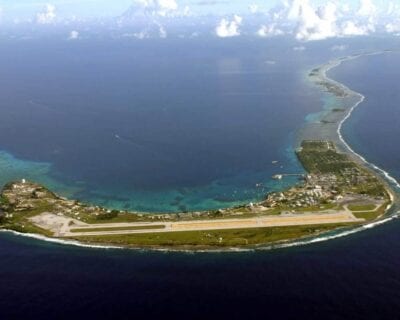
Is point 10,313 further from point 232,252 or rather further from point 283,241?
point 283,241

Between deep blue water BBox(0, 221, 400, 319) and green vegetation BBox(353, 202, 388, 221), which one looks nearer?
deep blue water BBox(0, 221, 400, 319)

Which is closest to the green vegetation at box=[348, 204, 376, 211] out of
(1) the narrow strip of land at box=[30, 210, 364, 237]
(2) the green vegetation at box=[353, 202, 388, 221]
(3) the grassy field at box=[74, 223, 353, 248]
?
(2) the green vegetation at box=[353, 202, 388, 221]

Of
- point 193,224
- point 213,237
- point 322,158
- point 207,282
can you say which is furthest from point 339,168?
point 207,282

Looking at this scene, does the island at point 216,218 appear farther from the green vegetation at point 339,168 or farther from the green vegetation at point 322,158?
the green vegetation at point 322,158

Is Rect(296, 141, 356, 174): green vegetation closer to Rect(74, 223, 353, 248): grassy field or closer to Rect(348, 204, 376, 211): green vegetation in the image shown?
Rect(348, 204, 376, 211): green vegetation

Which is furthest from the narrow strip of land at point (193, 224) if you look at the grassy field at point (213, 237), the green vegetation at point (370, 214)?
the grassy field at point (213, 237)

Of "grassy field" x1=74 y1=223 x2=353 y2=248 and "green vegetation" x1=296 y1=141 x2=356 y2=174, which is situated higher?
"green vegetation" x1=296 y1=141 x2=356 y2=174

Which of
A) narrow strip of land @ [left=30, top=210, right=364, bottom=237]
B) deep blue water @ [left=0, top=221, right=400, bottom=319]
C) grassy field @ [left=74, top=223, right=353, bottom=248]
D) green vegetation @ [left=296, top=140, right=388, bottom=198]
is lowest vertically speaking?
deep blue water @ [left=0, top=221, right=400, bottom=319]

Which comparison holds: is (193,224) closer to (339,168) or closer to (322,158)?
(339,168)
